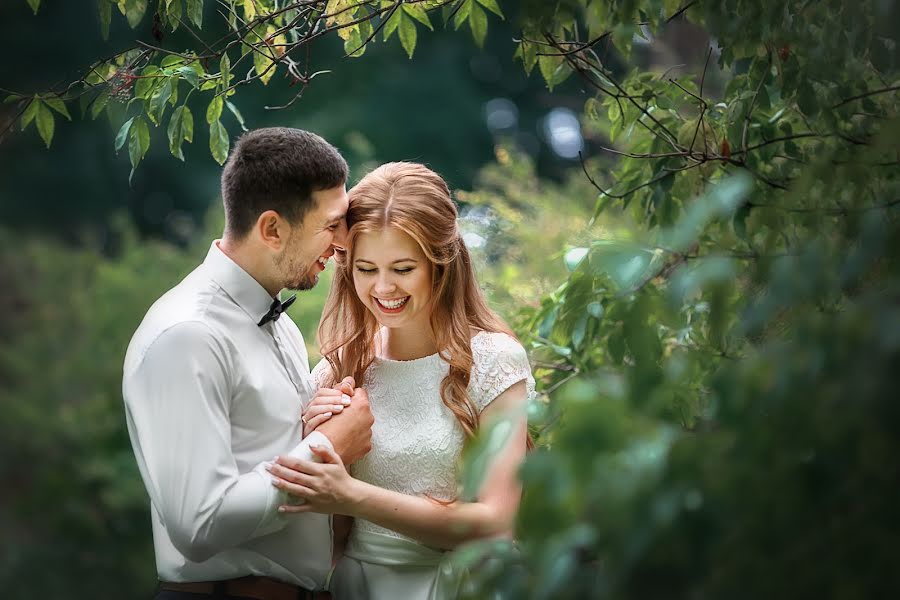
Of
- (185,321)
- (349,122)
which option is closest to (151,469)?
(185,321)

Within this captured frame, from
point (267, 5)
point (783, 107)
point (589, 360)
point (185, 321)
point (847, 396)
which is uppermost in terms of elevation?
point (267, 5)

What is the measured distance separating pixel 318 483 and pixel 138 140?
103cm

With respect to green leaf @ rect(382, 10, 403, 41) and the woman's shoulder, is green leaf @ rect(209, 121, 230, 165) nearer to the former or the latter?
green leaf @ rect(382, 10, 403, 41)

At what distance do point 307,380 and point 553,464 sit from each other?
1.90m

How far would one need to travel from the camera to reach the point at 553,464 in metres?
1.15

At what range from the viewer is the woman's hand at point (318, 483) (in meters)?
2.49

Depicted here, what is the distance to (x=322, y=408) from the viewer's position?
8.95 ft

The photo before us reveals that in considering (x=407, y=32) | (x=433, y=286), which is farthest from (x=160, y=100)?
(x=433, y=286)

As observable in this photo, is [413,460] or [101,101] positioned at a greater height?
[101,101]

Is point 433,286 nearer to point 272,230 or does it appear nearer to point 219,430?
point 272,230

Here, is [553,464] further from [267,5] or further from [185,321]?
[267,5]

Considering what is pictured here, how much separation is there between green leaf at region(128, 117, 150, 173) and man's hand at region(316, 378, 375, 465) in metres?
0.84

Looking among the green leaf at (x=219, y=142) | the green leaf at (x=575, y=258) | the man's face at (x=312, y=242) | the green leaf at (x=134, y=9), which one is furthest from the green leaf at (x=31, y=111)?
the green leaf at (x=575, y=258)

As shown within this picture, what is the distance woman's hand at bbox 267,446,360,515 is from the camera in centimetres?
249
